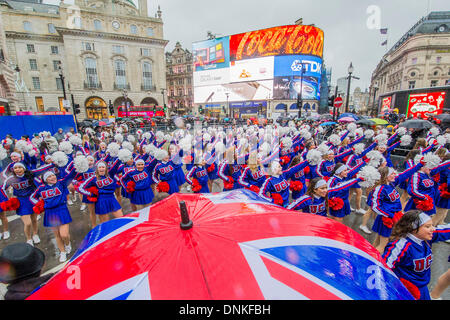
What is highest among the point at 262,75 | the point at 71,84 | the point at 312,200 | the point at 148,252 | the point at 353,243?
the point at 262,75

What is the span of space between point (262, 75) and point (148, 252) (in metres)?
52.9

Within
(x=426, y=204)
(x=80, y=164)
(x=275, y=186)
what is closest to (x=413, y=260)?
(x=275, y=186)

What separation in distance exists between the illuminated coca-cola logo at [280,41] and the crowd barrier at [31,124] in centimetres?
4291

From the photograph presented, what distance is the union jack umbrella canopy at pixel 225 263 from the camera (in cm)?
124

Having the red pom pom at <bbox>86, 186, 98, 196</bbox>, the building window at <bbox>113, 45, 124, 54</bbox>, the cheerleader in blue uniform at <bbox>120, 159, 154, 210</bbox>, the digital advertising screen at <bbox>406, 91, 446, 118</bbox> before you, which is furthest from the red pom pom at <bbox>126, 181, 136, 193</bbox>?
the building window at <bbox>113, 45, 124, 54</bbox>

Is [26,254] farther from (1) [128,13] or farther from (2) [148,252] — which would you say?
(1) [128,13]

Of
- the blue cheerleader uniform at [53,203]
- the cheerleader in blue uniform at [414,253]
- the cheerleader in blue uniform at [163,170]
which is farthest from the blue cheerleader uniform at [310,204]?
the blue cheerleader uniform at [53,203]

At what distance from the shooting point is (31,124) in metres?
16.3

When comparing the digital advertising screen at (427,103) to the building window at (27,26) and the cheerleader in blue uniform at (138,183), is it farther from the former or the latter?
the building window at (27,26)

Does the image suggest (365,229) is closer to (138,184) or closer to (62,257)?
(138,184)

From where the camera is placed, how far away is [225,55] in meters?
52.4

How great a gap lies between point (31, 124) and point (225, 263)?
21.5 meters

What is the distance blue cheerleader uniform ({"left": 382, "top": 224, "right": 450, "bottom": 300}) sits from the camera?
237 cm
